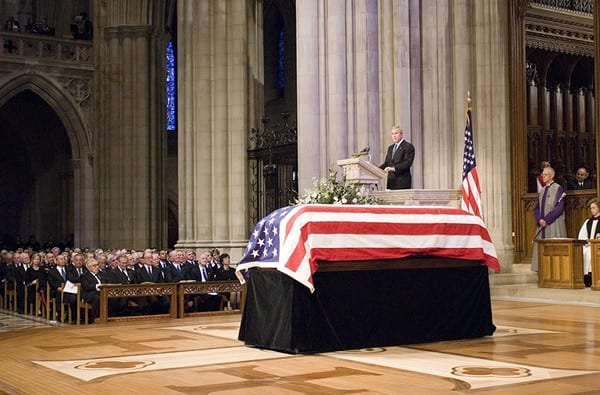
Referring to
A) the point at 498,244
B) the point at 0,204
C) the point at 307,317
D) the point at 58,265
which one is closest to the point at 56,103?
the point at 0,204

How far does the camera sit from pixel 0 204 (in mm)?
31625

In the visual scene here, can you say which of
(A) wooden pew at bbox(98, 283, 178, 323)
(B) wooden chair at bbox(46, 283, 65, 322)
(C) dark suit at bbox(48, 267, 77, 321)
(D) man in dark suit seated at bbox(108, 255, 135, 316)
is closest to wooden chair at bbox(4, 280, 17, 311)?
(B) wooden chair at bbox(46, 283, 65, 322)

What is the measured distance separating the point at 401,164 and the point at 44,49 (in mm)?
19058

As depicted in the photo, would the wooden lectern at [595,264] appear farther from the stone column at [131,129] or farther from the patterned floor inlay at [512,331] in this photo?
the stone column at [131,129]

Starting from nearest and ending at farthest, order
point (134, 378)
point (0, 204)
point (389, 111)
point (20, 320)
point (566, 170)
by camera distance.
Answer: point (134, 378) → point (20, 320) → point (389, 111) → point (566, 170) → point (0, 204)

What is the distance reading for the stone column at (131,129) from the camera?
26.7 metres

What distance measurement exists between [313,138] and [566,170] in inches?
259

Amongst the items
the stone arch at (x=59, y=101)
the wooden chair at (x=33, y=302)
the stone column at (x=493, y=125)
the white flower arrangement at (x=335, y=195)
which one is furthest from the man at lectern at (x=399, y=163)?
the stone arch at (x=59, y=101)

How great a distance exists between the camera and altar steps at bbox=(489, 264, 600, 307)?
13227 millimetres

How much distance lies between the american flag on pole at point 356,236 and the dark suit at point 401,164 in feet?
5.28

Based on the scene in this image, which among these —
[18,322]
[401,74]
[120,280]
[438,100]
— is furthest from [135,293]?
[438,100]

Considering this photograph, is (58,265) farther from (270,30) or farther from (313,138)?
(270,30)

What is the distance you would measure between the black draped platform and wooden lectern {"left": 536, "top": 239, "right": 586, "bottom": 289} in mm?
5145

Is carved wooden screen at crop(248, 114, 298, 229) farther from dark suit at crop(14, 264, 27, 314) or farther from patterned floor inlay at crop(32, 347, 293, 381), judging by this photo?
patterned floor inlay at crop(32, 347, 293, 381)
